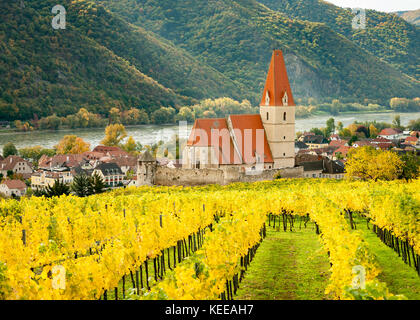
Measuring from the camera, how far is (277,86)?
139ft

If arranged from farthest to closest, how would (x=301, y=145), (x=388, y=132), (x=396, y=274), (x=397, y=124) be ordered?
1. (x=397, y=124)
2. (x=388, y=132)
3. (x=301, y=145)
4. (x=396, y=274)

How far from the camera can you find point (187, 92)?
A: 139 metres

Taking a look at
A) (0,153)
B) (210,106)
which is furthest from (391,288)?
(210,106)

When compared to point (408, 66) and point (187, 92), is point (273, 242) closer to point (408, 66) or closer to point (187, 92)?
point (187, 92)

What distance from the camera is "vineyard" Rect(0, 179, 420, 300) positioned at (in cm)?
905

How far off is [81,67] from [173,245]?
109210 millimetres

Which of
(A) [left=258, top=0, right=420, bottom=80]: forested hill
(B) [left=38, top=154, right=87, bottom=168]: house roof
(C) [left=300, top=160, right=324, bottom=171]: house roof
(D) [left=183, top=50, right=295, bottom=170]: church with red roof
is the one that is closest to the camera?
(D) [left=183, top=50, right=295, bottom=170]: church with red roof

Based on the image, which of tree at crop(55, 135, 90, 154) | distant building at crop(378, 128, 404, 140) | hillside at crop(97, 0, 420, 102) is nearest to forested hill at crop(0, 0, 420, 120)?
hillside at crop(97, 0, 420, 102)

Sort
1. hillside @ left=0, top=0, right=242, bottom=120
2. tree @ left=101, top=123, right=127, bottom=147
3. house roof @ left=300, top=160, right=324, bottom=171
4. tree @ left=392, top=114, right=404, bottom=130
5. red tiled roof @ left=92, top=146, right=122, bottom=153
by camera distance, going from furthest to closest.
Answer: tree @ left=392, top=114, right=404, bottom=130 < hillside @ left=0, top=0, right=242, bottom=120 < tree @ left=101, top=123, right=127, bottom=147 < red tiled roof @ left=92, top=146, right=122, bottom=153 < house roof @ left=300, top=160, right=324, bottom=171

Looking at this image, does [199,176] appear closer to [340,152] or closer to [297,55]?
[340,152]

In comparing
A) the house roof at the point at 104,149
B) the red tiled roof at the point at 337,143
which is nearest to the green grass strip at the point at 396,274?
the house roof at the point at 104,149

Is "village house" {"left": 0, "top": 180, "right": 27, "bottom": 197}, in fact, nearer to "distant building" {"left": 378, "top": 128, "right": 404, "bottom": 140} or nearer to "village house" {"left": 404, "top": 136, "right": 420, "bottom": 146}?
"village house" {"left": 404, "top": 136, "right": 420, "bottom": 146}

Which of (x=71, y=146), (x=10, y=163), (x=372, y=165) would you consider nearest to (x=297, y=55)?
(x=71, y=146)
